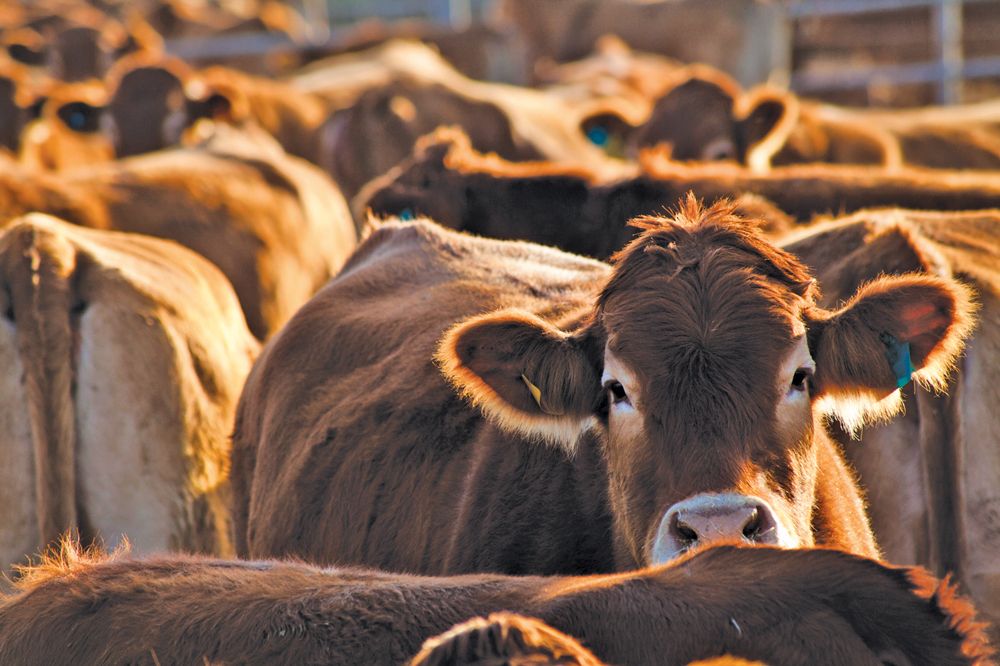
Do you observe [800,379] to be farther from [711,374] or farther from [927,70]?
[927,70]

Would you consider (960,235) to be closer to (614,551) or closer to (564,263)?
(564,263)

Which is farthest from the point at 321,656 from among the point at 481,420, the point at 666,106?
A: the point at 666,106

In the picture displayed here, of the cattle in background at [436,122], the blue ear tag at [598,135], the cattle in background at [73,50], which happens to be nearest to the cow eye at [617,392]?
the cattle in background at [436,122]

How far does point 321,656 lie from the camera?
5.22ft

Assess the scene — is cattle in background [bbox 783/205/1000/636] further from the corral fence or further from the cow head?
the corral fence

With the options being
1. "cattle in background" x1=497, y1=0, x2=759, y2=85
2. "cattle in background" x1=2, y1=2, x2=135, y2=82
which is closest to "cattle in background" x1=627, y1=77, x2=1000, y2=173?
"cattle in background" x1=497, y1=0, x2=759, y2=85

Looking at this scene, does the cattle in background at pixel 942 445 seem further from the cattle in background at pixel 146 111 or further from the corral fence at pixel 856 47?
the corral fence at pixel 856 47

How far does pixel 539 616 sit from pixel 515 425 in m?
1.08

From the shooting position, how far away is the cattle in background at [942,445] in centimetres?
312

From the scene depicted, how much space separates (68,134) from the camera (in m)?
10.0

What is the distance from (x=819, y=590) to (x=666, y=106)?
687 centimetres

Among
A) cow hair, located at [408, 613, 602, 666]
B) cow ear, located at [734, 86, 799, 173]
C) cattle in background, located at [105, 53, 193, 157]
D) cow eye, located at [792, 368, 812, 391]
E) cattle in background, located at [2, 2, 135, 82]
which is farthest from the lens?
cattle in background, located at [2, 2, 135, 82]

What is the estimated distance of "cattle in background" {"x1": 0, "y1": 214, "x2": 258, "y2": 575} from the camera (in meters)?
3.48

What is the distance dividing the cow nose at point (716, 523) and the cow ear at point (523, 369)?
494 mm
